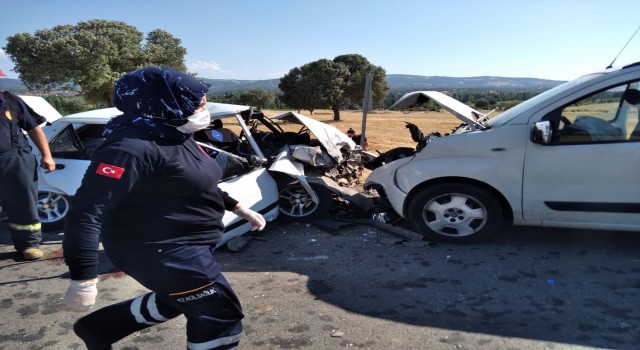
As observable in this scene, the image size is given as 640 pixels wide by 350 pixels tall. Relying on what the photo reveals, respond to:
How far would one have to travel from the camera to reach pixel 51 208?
5.43 metres

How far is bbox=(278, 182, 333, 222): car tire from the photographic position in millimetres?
5520

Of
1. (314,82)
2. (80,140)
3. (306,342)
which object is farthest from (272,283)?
(314,82)

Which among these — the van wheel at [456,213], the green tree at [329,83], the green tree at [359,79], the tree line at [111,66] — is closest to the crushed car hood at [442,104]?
the van wheel at [456,213]

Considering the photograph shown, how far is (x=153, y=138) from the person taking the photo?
1787 millimetres

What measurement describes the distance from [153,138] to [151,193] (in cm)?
22

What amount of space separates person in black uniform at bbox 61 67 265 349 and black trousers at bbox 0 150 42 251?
10.3 ft

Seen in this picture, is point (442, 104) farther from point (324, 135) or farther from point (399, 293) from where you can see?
point (399, 293)

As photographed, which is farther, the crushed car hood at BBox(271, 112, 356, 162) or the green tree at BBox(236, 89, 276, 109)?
the green tree at BBox(236, 89, 276, 109)

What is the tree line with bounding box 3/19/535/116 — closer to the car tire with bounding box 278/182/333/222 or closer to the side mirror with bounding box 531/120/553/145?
the car tire with bounding box 278/182/333/222

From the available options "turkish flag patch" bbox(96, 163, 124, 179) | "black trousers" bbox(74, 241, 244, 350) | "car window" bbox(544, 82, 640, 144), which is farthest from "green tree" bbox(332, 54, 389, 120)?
"turkish flag patch" bbox(96, 163, 124, 179)

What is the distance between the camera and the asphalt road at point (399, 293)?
297 cm

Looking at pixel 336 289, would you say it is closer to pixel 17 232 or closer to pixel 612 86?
pixel 612 86

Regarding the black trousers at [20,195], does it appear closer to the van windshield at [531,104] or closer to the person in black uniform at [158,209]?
the person in black uniform at [158,209]

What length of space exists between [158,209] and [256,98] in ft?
130
